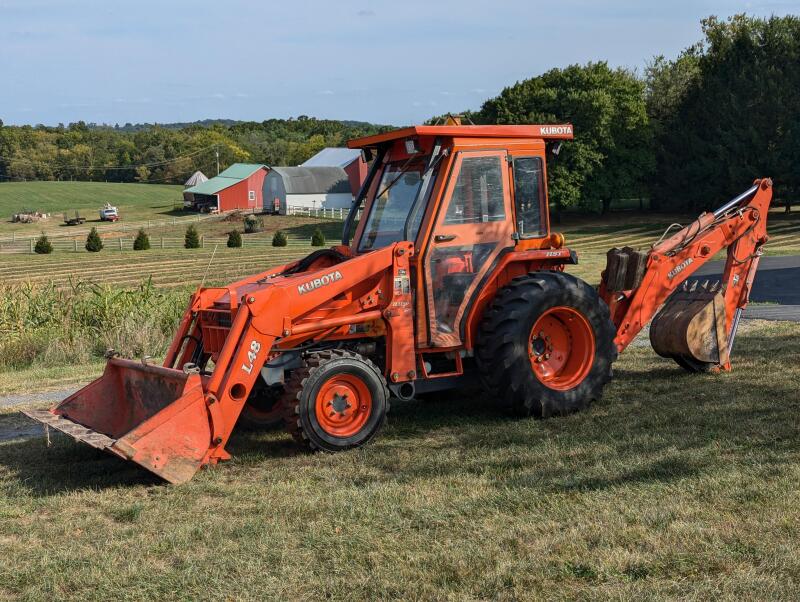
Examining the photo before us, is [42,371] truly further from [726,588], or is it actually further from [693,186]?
[693,186]

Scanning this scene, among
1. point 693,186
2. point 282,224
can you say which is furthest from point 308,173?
point 693,186

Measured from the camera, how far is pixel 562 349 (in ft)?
31.0

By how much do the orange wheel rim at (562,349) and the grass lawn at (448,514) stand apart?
1.29 ft

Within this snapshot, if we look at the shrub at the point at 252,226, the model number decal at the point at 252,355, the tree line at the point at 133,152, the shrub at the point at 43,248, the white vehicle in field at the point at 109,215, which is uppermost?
the tree line at the point at 133,152

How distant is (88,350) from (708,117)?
45.4 meters

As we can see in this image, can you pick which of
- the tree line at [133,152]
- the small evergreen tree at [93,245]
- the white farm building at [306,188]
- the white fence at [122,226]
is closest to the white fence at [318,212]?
the white farm building at [306,188]

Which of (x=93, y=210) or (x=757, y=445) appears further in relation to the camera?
(x=93, y=210)

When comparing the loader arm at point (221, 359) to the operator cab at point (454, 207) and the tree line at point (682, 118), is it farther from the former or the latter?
the tree line at point (682, 118)

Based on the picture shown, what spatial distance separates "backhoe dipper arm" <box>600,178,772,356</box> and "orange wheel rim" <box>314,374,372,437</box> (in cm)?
310

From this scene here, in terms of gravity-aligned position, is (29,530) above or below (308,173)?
below

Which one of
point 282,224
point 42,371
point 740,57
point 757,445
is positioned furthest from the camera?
point 282,224

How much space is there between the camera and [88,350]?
51.4 ft

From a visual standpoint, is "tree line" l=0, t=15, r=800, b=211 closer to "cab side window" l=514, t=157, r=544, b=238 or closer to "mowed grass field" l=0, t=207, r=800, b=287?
"mowed grass field" l=0, t=207, r=800, b=287

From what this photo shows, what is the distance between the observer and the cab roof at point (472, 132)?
28.8ft
